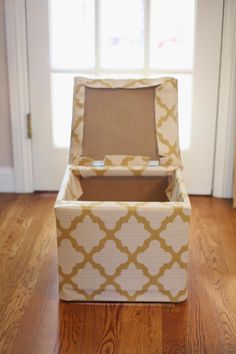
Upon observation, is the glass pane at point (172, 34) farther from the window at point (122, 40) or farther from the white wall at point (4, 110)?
the white wall at point (4, 110)

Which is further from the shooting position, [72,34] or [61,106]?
[61,106]

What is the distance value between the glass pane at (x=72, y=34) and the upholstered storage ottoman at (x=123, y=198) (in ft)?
2.13

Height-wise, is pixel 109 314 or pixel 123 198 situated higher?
pixel 123 198

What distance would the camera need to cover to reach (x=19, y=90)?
2793 millimetres

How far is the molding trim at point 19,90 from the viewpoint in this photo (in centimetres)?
268

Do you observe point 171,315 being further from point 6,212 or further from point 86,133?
point 6,212

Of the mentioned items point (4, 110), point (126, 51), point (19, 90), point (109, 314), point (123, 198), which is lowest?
point (109, 314)

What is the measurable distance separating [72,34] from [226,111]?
35.6 inches

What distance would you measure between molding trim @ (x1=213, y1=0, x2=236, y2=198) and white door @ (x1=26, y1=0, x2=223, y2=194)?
0.12 feet

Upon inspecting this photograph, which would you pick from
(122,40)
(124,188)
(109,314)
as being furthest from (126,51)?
(109,314)

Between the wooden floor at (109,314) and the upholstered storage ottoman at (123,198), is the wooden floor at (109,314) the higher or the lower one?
the lower one

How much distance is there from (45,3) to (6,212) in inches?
42.9

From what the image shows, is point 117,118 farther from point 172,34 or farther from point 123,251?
point 172,34

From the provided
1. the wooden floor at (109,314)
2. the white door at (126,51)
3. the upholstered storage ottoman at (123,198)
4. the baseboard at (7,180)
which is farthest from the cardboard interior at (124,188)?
the baseboard at (7,180)
